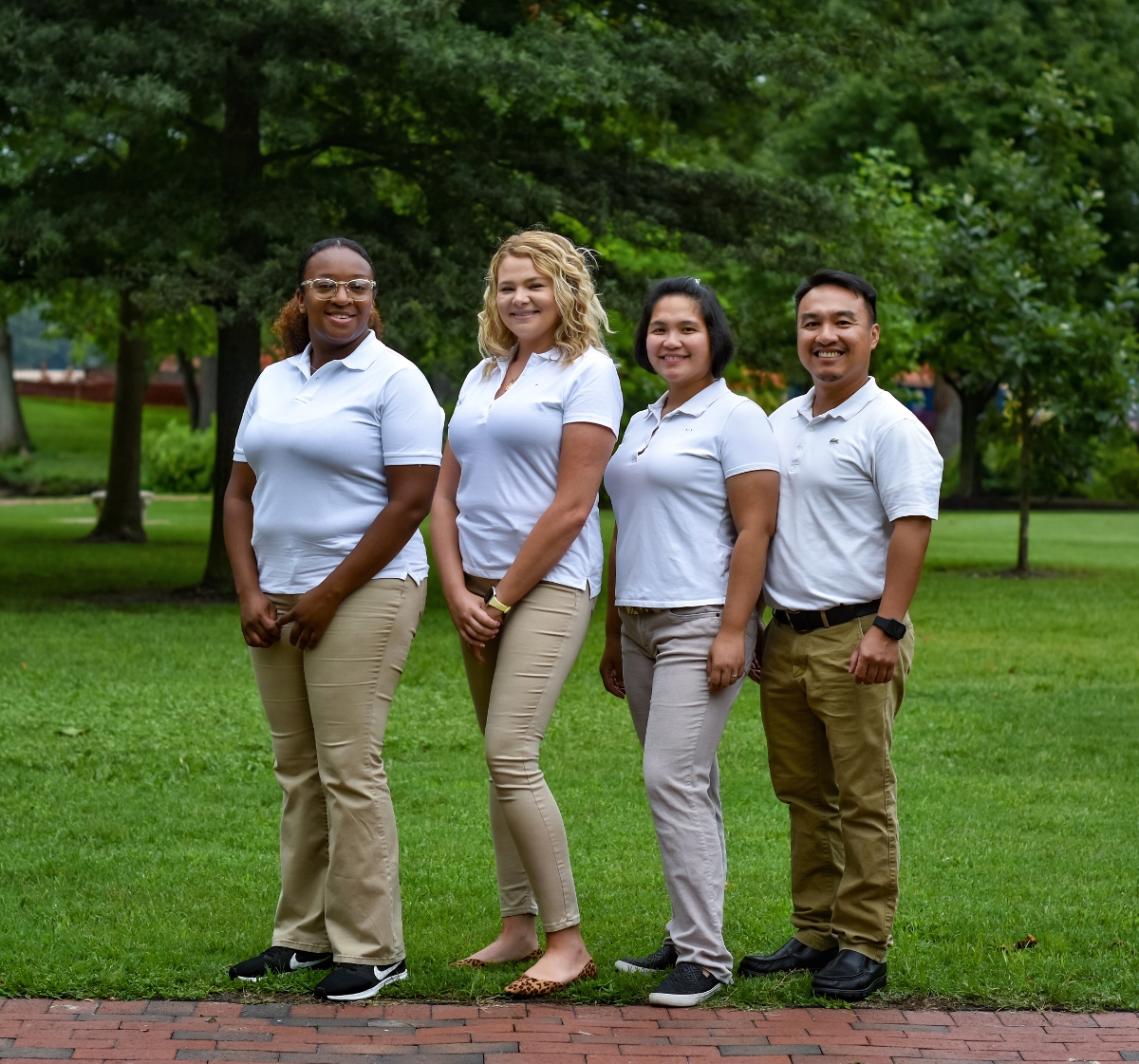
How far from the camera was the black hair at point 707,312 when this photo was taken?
180 inches

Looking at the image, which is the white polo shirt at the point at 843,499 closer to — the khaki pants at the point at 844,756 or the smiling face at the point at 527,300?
the khaki pants at the point at 844,756

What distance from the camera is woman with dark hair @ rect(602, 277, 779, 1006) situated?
442cm

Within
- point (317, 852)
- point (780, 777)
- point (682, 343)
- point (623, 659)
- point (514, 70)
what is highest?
point (514, 70)

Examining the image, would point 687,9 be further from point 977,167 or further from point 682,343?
point 977,167

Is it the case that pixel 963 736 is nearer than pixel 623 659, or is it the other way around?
pixel 623 659

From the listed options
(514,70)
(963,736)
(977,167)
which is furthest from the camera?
(977,167)

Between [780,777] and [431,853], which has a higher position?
[780,777]

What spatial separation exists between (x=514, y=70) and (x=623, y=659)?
352 inches

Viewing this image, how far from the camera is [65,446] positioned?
5116 centimetres

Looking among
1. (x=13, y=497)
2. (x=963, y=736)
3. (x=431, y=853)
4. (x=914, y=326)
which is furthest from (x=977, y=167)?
(x=431, y=853)

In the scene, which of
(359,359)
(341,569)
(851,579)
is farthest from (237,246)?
(851,579)

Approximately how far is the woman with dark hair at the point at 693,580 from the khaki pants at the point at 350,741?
0.70 metres

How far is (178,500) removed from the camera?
119ft

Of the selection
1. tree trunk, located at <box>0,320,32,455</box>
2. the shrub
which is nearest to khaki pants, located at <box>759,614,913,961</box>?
the shrub
